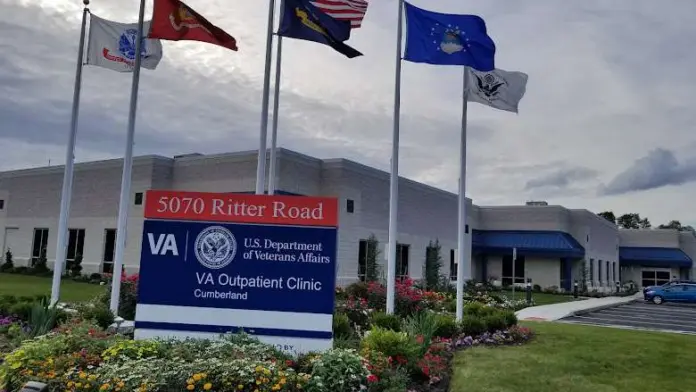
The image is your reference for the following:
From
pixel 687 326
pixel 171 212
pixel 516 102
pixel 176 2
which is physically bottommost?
pixel 687 326

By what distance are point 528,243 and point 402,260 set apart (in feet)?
45.1

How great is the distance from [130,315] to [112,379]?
23.3ft

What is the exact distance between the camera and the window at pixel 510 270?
43.5 m

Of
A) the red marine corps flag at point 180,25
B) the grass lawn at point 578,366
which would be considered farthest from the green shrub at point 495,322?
the red marine corps flag at point 180,25

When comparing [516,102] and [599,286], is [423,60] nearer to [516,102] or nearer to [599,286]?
[516,102]

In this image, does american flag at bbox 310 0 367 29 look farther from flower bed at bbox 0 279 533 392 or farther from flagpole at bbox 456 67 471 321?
flower bed at bbox 0 279 533 392

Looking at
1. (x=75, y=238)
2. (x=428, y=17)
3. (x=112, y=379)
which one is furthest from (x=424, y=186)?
(x=112, y=379)

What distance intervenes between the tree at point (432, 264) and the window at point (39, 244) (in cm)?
2294

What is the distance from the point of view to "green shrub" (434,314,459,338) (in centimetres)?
1195

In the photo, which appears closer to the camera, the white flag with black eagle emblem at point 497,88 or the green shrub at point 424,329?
the green shrub at point 424,329

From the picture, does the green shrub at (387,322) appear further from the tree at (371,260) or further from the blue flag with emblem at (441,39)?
the tree at (371,260)

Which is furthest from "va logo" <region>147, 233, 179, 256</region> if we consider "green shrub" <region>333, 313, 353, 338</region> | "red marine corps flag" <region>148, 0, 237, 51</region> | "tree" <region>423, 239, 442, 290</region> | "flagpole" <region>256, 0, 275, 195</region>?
"tree" <region>423, 239, 442, 290</region>

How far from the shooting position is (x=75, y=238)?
33.4 m

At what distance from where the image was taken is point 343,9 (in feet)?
40.3
